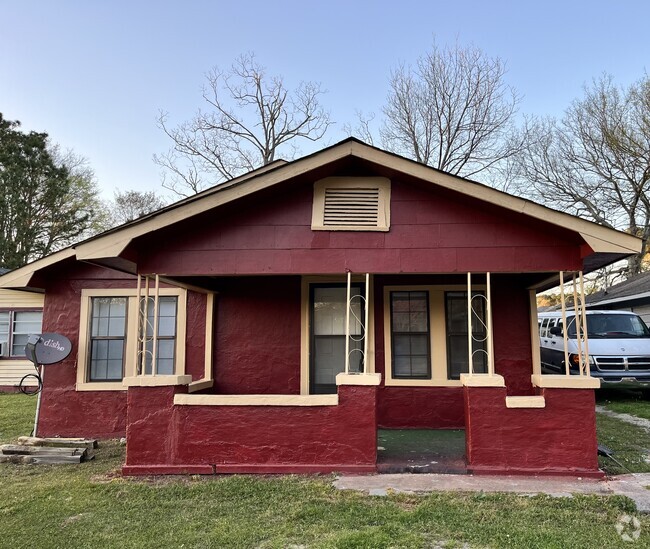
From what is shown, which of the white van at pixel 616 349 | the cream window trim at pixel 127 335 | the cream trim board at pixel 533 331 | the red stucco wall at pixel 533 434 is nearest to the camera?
the red stucco wall at pixel 533 434

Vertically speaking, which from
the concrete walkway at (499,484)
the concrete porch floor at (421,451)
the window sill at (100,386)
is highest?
the window sill at (100,386)

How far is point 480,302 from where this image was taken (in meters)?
7.68

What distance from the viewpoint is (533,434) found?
17.1 feet

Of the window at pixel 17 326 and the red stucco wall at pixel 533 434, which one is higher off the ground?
the window at pixel 17 326

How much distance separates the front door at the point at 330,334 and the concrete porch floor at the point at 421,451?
1.15 metres

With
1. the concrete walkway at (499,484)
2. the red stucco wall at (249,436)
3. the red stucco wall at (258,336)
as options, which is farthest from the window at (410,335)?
the concrete walkway at (499,484)

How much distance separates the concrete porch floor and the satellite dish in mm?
5147

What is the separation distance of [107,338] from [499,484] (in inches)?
253

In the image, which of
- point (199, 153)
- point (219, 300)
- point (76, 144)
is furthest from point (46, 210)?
point (219, 300)

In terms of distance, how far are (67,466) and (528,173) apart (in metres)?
25.0

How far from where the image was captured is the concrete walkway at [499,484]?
464cm

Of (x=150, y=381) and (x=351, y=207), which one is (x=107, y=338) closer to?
(x=150, y=381)

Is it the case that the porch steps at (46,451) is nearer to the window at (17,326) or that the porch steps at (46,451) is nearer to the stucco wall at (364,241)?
the stucco wall at (364,241)

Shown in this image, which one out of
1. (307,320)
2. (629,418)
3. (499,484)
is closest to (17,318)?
(307,320)
